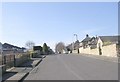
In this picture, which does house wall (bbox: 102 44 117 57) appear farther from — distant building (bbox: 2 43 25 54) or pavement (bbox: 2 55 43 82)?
pavement (bbox: 2 55 43 82)

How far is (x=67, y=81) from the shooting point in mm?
15672

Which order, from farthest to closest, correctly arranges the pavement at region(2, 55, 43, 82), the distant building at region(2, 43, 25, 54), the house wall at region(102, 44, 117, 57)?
the distant building at region(2, 43, 25, 54) → the house wall at region(102, 44, 117, 57) → the pavement at region(2, 55, 43, 82)

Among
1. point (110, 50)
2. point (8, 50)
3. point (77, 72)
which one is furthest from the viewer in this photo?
point (8, 50)

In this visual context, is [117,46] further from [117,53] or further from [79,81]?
[79,81]

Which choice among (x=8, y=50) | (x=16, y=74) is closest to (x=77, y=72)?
(x=16, y=74)

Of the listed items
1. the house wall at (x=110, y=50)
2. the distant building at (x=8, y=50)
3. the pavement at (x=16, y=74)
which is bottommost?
the pavement at (x=16, y=74)

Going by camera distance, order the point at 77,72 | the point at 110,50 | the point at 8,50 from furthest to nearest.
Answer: the point at 8,50, the point at 110,50, the point at 77,72

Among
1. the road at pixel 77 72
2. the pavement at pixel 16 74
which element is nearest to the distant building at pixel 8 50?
the road at pixel 77 72

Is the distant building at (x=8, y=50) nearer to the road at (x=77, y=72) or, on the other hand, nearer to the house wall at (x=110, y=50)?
the house wall at (x=110, y=50)

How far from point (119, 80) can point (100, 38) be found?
330 ft

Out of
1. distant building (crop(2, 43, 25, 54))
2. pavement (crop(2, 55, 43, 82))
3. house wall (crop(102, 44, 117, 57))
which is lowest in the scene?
pavement (crop(2, 55, 43, 82))

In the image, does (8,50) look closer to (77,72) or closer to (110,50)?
(110,50)

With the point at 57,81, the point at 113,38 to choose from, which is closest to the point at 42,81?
the point at 57,81

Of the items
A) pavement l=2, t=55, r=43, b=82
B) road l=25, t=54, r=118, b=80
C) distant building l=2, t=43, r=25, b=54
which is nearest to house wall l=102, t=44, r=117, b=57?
road l=25, t=54, r=118, b=80
